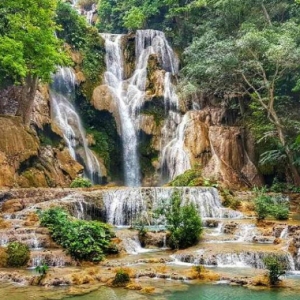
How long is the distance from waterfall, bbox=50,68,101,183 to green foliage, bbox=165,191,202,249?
46.2 feet

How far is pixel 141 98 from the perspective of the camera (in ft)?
101

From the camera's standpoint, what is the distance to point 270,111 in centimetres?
2475

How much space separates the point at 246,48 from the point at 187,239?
14.9 m

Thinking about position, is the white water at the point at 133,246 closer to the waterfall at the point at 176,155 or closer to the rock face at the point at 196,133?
the rock face at the point at 196,133

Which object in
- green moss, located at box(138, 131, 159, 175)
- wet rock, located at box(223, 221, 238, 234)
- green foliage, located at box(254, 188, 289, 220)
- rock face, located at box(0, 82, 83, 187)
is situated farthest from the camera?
green moss, located at box(138, 131, 159, 175)

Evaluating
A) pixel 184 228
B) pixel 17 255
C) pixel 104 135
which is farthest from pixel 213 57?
pixel 17 255

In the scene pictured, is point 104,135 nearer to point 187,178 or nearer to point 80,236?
point 187,178

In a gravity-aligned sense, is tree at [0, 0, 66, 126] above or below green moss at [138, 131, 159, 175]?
above

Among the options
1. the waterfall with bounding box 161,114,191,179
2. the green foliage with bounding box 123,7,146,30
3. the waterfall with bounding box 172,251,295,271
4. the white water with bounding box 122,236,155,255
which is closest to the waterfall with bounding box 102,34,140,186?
the waterfall with bounding box 161,114,191,179

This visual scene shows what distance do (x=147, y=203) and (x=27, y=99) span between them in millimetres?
9970

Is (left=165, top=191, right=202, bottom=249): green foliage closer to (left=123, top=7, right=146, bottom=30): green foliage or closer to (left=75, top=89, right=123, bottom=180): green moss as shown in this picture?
(left=75, top=89, right=123, bottom=180): green moss

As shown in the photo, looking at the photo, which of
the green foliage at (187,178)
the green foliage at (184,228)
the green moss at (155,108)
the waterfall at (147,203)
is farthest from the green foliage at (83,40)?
the green foliage at (184,228)

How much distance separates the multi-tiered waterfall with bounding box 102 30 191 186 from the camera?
28.7 metres

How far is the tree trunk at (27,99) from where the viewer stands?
78.4ft
